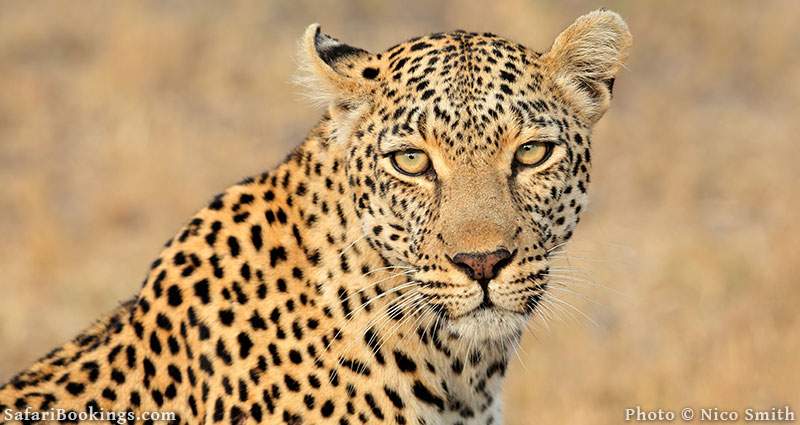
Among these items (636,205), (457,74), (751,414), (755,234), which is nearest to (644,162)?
(636,205)

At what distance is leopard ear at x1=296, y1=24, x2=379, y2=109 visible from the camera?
6.31 meters

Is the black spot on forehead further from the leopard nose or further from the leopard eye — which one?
the leopard nose

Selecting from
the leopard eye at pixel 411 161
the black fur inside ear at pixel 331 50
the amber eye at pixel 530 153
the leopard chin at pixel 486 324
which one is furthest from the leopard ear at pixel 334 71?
the leopard chin at pixel 486 324

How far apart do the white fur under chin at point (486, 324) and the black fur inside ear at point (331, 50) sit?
1275 millimetres

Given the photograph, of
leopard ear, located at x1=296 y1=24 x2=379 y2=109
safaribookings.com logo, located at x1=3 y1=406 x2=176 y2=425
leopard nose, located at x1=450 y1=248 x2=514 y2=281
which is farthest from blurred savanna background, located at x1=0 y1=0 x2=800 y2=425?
safaribookings.com logo, located at x1=3 y1=406 x2=176 y2=425

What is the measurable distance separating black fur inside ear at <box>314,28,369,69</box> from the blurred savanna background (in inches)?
182

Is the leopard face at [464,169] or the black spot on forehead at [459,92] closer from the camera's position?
the leopard face at [464,169]

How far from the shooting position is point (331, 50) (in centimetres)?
654

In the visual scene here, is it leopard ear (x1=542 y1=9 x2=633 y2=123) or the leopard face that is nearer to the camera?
the leopard face

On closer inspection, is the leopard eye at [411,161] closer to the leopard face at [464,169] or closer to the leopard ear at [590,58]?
the leopard face at [464,169]

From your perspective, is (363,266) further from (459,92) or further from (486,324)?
(459,92)

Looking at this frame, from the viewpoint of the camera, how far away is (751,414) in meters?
11.3

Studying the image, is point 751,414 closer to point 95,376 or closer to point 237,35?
point 95,376

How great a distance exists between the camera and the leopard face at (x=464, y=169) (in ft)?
19.8
